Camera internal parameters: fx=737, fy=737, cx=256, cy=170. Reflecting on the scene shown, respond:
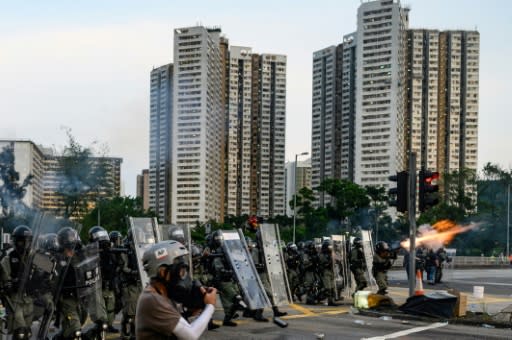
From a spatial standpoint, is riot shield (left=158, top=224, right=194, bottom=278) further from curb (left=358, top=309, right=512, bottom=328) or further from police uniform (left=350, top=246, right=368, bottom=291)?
police uniform (left=350, top=246, right=368, bottom=291)

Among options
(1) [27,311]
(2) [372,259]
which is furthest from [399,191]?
(1) [27,311]

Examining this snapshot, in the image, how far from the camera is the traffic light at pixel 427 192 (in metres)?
15.9

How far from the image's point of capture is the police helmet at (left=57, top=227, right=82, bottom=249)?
8.30m

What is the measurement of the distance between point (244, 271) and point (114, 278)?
A: 251cm

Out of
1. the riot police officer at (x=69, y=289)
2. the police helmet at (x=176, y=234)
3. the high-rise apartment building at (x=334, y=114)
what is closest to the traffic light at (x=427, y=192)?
the police helmet at (x=176, y=234)

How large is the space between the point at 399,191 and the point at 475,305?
3722 millimetres

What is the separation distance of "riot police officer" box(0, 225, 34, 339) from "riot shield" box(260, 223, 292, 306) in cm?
568

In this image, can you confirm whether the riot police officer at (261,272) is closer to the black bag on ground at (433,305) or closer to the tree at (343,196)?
the black bag on ground at (433,305)

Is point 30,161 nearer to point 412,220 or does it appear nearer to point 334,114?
point 334,114

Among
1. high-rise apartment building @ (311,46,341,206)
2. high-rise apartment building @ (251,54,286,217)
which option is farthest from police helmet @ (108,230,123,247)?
high-rise apartment building @ (311,46,341,206)

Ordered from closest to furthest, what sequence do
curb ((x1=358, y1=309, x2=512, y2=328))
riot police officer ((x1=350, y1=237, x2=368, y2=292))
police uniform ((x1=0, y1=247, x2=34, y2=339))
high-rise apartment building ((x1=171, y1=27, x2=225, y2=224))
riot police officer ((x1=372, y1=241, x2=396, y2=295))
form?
1. police uniform ((x1=0, y1=247, x2=34, y2=339))
2. curb ((x1=358, y1=309, x2=512, y2=328))
3. riot police officer ((x1=372, y1=241, x2=396, y2=295))
4. riot police officer ((x1=350, y1=237, x2=368, y2=292))
5. high-rise apartment building ((x1=171, y1=27, x2=225, y2=224))

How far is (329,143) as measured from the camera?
104375mm

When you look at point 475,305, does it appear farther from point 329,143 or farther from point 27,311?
point 329,143

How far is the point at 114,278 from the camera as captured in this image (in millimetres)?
Answer: 11180
